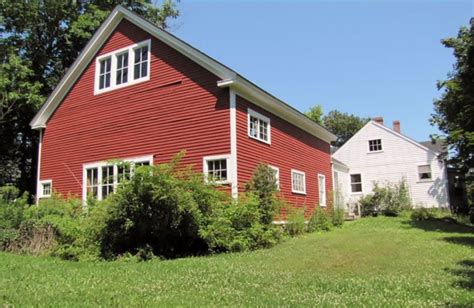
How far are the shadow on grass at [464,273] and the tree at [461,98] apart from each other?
15.1 feet

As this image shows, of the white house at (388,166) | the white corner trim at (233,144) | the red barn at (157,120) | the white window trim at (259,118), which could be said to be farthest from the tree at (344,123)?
the white corner trim at (233,144)

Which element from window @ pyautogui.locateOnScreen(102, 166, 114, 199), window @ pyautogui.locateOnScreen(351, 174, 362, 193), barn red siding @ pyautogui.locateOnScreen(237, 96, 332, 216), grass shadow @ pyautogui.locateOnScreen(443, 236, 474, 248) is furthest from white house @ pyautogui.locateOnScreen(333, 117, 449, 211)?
window @ pyautogui.locateOnScreen(102, 166, 114, 199)

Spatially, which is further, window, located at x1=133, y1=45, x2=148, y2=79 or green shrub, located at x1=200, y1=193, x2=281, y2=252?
window, located at x1=133, y1=45, x2=148, y2=79

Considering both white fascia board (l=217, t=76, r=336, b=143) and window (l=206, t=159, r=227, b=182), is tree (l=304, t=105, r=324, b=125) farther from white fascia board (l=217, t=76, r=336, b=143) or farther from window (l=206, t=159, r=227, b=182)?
window (l=206, t=159, r=227, b=182)

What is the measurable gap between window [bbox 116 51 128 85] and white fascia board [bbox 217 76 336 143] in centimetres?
507

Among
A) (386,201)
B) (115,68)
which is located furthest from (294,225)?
(386,201)

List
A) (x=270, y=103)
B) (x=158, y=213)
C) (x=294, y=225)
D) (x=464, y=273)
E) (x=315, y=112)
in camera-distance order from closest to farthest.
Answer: (x=464, y=273), (x=158, y=213), (x=294, y=225), (x=270, y=103), (x=315, y=112)

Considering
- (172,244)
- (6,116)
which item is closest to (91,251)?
(172,244)

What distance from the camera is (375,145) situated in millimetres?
29953

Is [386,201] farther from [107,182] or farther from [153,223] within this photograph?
[153,223]

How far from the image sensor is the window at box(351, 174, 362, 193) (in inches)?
1178

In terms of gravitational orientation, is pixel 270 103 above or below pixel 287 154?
above

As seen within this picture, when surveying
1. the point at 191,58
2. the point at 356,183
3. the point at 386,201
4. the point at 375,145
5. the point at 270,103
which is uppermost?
the point at 191,58

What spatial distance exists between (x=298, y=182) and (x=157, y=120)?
669cm
